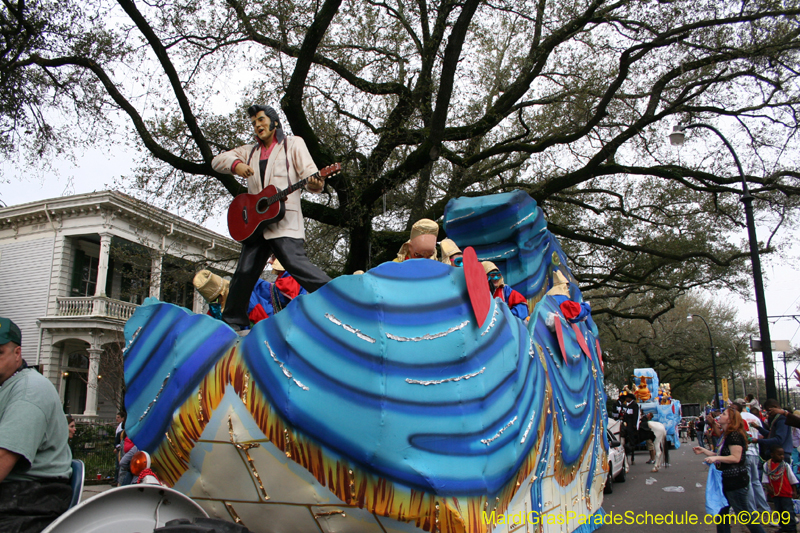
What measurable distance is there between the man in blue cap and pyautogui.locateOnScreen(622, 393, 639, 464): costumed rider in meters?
14.4

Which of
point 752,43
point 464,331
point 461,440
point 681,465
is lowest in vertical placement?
point 681,465

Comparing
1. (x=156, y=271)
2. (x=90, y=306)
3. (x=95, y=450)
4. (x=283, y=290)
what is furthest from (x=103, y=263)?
(x=283, y=290)

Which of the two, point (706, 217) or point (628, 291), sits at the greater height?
point (706, 217)

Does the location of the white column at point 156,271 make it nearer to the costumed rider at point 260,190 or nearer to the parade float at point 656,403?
the costumed rider at point 260,190

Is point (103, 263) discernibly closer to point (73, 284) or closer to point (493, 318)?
point (73, 284)

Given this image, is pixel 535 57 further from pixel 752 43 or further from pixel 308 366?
pixel 308 366

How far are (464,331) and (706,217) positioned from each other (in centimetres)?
1396

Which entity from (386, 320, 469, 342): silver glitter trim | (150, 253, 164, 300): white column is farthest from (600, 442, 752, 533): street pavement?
(150, 253, 164, 300): white column

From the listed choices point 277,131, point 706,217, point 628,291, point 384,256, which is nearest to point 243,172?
point 277,131

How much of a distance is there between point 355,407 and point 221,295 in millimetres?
2074

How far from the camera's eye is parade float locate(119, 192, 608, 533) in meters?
3.15

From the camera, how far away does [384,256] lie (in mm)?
11367

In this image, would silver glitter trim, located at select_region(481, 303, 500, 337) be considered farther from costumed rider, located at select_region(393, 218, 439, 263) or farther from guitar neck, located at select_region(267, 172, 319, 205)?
guitar neck, located at select_region(267, 172, 319, 205)

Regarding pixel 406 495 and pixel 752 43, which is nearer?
pixel 406 495
